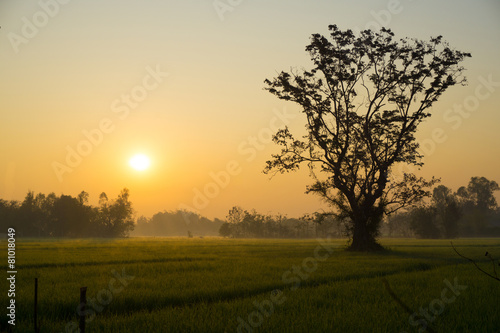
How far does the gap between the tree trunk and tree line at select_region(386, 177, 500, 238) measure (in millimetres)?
60952

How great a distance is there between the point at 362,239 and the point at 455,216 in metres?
84.6

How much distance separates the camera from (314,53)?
3953 centimetres

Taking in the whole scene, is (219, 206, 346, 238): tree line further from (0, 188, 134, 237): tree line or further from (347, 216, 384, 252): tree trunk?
(347, 216, 384, 252): tree trunk

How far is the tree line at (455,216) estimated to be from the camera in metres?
110

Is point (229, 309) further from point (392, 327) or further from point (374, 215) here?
point (374, 215)

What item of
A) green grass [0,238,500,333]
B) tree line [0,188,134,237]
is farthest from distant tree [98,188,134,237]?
green grass [0,238,500,333]

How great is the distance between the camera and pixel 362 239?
3972 centimetres

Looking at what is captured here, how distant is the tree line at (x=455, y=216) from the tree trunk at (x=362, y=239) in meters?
61.0

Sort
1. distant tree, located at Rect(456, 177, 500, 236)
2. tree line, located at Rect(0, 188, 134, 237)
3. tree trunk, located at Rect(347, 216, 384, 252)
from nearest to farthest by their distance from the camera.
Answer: tree trunk, located at Rect(347, 216, 384, 252), tree line, located at Rect(0, 188, 134, 237), distant tree, located at Rect(456, 177, 500, 236)

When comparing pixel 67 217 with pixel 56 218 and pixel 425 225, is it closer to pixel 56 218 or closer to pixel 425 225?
pixel 56 218

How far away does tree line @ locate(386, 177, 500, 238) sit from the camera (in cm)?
10956

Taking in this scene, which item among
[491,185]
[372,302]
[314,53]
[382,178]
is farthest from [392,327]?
[491,185]

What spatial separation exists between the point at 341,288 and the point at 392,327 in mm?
5790

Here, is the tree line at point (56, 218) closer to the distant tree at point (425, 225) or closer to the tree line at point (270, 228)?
the tree line at point (270, 228)
